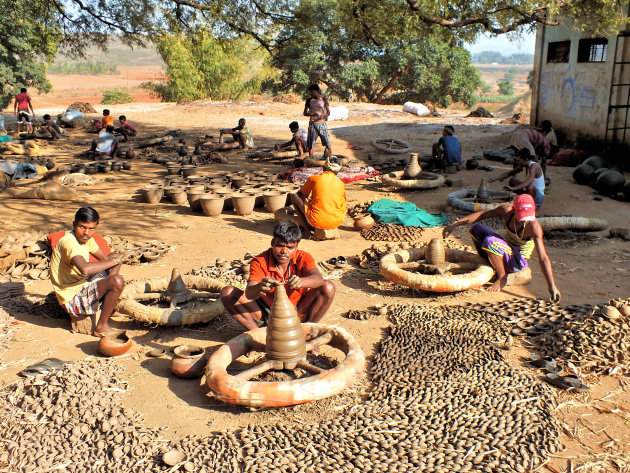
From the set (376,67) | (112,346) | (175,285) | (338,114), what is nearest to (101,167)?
(175,285)

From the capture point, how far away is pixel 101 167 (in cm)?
1248

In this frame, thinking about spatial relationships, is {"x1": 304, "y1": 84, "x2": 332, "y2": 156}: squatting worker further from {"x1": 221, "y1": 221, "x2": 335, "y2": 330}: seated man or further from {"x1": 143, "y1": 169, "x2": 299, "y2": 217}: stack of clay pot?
{"x1": 221, "y1": 221, "x2": 335, "y2": 330}: seated man

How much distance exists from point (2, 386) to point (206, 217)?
202 inches

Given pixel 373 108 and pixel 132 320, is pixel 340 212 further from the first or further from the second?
pixel 373 108

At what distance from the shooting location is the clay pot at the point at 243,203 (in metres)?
9.02

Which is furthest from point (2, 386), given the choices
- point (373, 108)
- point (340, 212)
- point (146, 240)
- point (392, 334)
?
point (373, 108)

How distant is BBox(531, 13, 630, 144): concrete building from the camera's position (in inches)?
484

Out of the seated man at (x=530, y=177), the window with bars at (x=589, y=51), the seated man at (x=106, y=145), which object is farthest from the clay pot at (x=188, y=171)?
the window with bars at (x=589, y=51)

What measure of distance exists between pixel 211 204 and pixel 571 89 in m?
10.1

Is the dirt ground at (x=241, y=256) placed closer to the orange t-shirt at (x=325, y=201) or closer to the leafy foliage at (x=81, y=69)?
the orange t-shirt at (x=325, y=201)

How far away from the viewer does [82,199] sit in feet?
32.8

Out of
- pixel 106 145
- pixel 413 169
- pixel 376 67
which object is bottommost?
pixel 413 169

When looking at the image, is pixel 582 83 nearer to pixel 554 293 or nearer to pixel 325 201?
pixel 325 201

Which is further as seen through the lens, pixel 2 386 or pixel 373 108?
pixel 373 108
